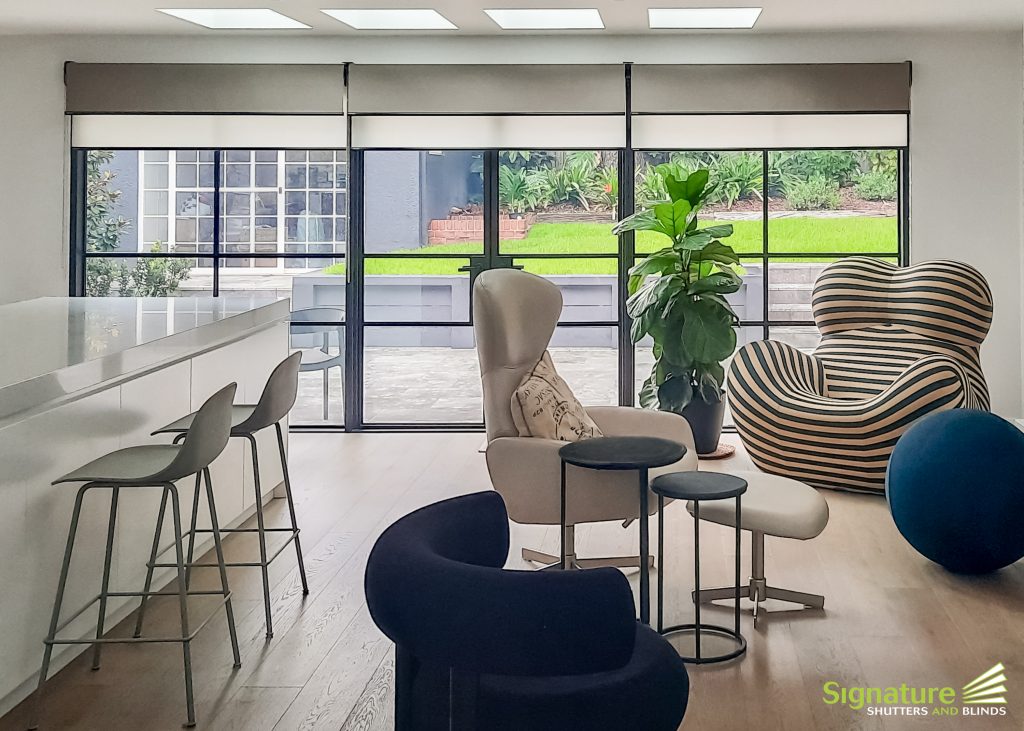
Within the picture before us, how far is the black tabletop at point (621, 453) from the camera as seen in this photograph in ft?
11.2

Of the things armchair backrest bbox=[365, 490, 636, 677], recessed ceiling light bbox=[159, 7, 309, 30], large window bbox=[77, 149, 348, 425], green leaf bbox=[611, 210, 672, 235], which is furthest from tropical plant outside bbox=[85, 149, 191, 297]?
armchair backrest bbox=[365, 490, 636, 677]

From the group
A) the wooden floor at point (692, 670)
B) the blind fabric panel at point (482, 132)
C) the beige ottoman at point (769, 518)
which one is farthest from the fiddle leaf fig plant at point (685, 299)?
the beige ottoman at point (769, 518)

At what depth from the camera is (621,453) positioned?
139 inches

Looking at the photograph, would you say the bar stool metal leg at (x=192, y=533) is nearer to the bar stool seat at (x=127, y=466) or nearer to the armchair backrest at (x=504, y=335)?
the bar stool seat at (x=127, y=466)

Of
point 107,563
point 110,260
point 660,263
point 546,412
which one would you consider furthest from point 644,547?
point 110,260

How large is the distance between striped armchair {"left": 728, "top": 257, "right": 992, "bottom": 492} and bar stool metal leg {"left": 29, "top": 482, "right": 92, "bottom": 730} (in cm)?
367

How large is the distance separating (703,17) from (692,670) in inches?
178

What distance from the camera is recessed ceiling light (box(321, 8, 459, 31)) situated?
21.3 feet

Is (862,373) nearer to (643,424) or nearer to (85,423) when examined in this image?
(643,424)

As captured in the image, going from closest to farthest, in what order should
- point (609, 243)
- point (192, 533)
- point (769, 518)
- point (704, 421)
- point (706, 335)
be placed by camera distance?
point (769, 518) < point (192, 533) < point (706, 335) < point (704, 421) < point (609, 243)

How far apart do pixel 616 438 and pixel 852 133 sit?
4136 millimetres

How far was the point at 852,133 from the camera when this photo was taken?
23.1 ft

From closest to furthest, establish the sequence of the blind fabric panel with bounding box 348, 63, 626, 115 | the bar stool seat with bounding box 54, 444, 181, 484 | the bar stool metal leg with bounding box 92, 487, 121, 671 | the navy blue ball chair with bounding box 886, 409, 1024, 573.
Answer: the bar stool seat with bounding box 54, 444, 181, 484
the bar stool metal leg with bounding box 92, 487, 121, 671
the navy blue ball chair with bounding box 886, 409, 1024, 573
the blind fabric panel with bounding box 348, 63, 626, 115

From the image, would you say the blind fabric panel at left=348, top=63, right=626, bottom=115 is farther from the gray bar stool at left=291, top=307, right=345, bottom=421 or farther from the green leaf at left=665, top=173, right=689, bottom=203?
the gray bar stool at left=291, top=307, right=345, bottom=421
